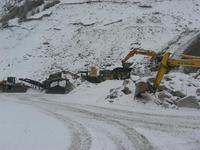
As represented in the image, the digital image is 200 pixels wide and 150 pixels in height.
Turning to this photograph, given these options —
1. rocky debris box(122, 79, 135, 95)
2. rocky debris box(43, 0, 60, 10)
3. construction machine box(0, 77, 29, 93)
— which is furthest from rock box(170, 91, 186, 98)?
rocky debris box(43, 0, 60, 10)

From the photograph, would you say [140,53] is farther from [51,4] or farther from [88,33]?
[51,4]

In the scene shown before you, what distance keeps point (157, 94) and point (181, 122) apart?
4929 millimetres

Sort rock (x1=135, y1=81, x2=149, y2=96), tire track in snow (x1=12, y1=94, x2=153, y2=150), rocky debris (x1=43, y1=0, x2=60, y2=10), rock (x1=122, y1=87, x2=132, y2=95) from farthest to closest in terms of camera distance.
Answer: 1. rocky debris (x1=43, y1=0, x2=60, y2=10)
2. rock (x1=122, y1=87, x2=132, y2=95)
3. rock (x1=135, y1=81, x2=149, y2=96)
4. tire track in snow (x1=12, y1=94, x2=153, y2=150)

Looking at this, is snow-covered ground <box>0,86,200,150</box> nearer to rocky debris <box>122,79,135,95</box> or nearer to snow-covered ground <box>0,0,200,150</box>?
snow-covered ground <box>0,0,200,150</box>

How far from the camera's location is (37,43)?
4225 cm

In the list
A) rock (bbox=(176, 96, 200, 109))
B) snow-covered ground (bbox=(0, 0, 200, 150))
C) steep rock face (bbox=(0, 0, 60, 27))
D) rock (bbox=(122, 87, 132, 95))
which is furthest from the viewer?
steep rock face (bbox=(0, 0, 60, 27))

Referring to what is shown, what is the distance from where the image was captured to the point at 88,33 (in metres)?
41.5

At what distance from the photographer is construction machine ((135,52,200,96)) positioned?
19000 mm

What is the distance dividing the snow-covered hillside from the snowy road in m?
16.7

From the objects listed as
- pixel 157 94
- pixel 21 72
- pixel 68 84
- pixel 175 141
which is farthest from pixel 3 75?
pixel 175 141

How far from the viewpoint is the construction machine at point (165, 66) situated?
62.3ft

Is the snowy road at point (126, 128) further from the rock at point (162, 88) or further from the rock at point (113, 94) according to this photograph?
the rock at point (162, 88)

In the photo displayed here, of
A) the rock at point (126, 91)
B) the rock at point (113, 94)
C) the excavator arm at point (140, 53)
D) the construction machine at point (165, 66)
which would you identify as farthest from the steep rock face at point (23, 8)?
the construction machine at point (165, 66)

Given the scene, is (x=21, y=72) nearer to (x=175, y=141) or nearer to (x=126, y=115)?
(x=126, y=115)
